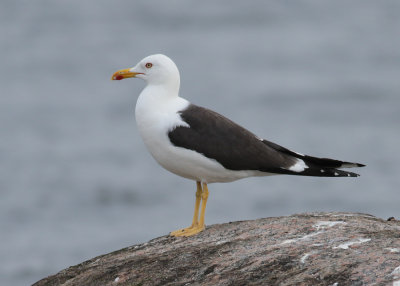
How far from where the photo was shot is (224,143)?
9609mm

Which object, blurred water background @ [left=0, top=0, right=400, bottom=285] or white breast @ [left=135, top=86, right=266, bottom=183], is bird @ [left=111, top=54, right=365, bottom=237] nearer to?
white breast @ [left=135, top=86, right=266, bottom=183]

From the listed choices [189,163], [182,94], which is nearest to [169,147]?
[189,163]

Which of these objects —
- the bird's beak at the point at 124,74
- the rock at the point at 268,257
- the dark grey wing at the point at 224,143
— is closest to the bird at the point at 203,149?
the dark grey wing at the point at 224,143

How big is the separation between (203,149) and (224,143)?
26 centimetres

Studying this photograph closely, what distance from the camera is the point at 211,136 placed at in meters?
9.62

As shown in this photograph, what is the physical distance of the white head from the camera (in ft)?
33.0

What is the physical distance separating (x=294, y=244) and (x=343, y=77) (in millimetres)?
31357

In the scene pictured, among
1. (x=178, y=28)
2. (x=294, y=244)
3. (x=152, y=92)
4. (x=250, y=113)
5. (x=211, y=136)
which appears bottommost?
(x=294, y=244)

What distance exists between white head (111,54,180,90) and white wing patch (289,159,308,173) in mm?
1628

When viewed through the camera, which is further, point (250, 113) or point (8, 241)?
point (250, 113)

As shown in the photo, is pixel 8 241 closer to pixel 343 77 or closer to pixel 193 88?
pixel 193 88

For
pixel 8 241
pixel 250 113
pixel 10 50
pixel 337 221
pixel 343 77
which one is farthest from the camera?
pixel 10 50

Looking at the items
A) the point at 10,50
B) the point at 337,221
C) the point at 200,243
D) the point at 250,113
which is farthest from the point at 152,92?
the point at 10,50

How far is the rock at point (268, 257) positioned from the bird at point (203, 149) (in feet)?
2.18
